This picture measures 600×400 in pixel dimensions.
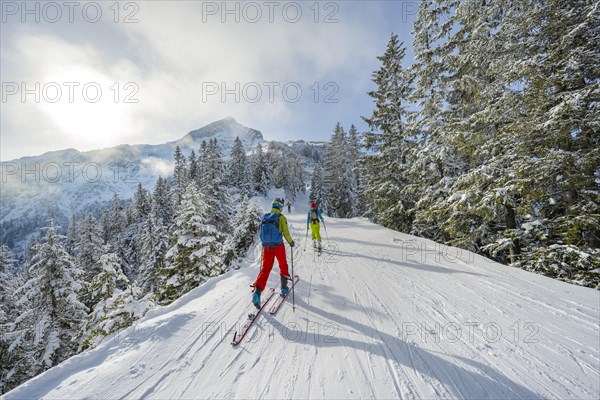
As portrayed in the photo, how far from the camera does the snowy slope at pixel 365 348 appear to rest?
3.17 metres

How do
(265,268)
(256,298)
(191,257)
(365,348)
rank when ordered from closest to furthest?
(365,348), (256,298), (265,268), (191,257)

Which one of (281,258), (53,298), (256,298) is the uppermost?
(281,258)

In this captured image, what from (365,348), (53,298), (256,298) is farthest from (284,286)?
→ (53,298)

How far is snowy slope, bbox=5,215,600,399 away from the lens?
3.17 meters

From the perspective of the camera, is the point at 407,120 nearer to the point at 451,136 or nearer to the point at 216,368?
the point at 451,136

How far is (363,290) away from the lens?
20.7 feet

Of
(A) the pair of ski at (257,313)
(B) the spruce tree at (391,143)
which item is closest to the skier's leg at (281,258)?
(A) the pair of ski at (257,313)

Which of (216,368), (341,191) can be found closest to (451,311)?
(216,368)

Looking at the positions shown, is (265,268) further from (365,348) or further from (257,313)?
(365,348)

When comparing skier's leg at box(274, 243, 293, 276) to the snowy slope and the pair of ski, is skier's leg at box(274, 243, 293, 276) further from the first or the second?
the snowy slope

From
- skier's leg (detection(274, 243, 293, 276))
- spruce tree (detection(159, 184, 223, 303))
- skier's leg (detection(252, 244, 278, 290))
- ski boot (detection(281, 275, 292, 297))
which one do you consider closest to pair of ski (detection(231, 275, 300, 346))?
ski boot (detection(281, 275, 292, 297))

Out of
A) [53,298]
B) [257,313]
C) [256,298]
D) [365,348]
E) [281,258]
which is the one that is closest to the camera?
[365,348]

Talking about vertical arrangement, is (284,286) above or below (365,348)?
above

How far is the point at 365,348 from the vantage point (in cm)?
391
